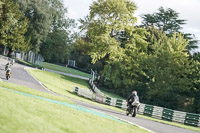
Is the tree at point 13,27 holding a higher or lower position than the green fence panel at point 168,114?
higher

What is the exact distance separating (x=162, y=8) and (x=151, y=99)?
2558 cm

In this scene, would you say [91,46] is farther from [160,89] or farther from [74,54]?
[74,54]

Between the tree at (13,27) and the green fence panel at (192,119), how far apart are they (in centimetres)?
3702

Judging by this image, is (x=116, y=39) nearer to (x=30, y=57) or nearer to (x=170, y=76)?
(x=170, y=76)

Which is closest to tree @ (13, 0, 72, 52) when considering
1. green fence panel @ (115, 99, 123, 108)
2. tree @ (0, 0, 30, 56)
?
tree @ (0, 0, 30, 56)

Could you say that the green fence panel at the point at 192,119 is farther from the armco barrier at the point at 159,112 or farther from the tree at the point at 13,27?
the tree at the point at 13,27

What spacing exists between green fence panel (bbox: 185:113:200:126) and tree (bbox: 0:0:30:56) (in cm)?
3702

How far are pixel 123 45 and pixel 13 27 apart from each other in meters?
20.4

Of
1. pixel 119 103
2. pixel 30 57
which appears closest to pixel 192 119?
pixel 119 103

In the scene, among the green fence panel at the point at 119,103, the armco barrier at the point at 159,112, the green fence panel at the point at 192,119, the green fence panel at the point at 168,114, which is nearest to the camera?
the green fence panel at the point at 192,119

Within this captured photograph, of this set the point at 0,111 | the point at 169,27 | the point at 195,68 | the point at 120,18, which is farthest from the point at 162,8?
the point at 0,111

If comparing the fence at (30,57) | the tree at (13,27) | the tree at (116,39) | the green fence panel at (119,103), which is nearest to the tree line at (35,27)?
the tree at (13,27)

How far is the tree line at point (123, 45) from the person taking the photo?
45.7 meters

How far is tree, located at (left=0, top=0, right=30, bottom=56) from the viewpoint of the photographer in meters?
59.0
